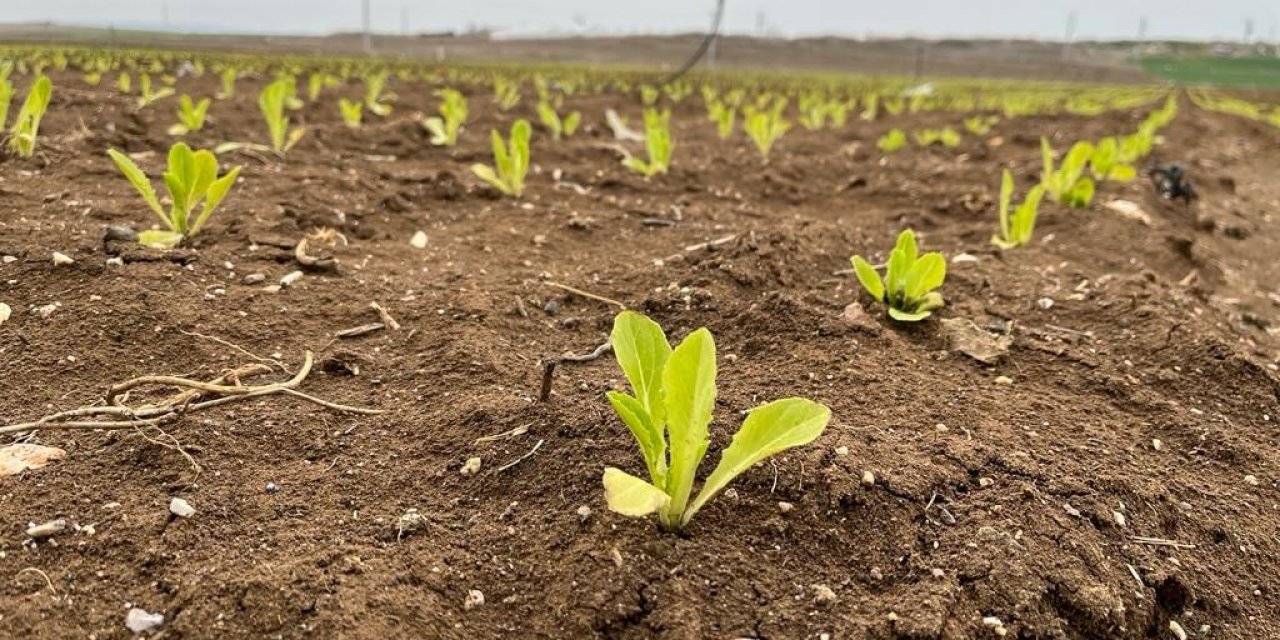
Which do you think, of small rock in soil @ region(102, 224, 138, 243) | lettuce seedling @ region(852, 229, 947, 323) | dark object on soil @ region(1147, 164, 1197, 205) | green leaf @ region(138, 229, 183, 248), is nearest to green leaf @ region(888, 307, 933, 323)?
lettuce seedling @ region(852, 229, 947, 323)

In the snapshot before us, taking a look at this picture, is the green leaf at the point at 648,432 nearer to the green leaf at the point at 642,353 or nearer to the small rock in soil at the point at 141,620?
the green leaf at the point at 642,353

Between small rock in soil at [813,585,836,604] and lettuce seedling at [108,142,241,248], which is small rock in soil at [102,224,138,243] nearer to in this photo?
lettuce seedling at [108,142,241,248]

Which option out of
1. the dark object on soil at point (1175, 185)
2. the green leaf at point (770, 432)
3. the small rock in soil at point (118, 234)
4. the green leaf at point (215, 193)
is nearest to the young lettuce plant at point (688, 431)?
the green leaf at point (770, 432)

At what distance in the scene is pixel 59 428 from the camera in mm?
1485

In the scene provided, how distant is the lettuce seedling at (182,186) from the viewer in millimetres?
Result: 2371

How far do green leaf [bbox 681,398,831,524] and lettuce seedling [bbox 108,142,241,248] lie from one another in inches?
71.6

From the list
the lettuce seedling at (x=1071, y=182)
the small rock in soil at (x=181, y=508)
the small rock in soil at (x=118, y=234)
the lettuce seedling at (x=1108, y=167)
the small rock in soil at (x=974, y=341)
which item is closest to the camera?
the small rock in soil at (x=181, y=508)

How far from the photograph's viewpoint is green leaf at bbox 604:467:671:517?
1.13 m

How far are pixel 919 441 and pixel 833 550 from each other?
0.43 meters

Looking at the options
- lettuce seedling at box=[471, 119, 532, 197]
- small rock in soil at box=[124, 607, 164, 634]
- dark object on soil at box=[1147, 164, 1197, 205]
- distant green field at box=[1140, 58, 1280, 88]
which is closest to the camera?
small rock in soil at box=[124, 607, 164, 634]

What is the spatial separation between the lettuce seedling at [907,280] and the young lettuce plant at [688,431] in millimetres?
1066

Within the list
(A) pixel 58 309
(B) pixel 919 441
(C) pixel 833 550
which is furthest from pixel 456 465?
(A) pixel 58 309

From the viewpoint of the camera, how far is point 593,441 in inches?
58.0

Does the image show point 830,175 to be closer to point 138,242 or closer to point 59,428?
point 138,242
